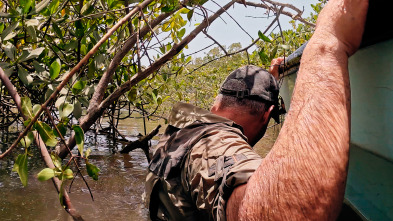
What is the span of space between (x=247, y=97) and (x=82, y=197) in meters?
2.72

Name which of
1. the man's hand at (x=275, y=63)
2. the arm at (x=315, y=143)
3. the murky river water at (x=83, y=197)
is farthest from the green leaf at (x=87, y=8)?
the murky river water at (x=83, y=197)

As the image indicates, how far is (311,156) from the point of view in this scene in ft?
2.85

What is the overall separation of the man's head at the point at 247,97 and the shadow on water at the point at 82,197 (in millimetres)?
2119

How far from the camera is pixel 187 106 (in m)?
1.52

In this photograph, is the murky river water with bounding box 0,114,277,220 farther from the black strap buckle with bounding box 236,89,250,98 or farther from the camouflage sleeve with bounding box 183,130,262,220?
the camouflage sleeve with bounding box 183,130,262,220

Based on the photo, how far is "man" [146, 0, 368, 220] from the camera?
0.86 m

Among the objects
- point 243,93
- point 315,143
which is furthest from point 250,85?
point 315,143

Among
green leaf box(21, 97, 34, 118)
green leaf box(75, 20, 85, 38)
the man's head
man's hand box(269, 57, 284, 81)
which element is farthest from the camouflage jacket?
green leaf box(75, 20, 85, 38)

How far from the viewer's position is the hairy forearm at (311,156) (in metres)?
0.85

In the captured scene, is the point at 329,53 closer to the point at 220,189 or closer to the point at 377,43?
the point at 377,43

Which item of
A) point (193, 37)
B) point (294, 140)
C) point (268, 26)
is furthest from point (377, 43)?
point (193, 37)

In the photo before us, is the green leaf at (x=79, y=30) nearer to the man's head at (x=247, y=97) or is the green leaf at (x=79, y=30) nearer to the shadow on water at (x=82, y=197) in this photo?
the man's head at (x=247, y=97)

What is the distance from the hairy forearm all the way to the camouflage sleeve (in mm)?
75

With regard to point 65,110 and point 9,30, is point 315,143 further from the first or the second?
point 9,30
